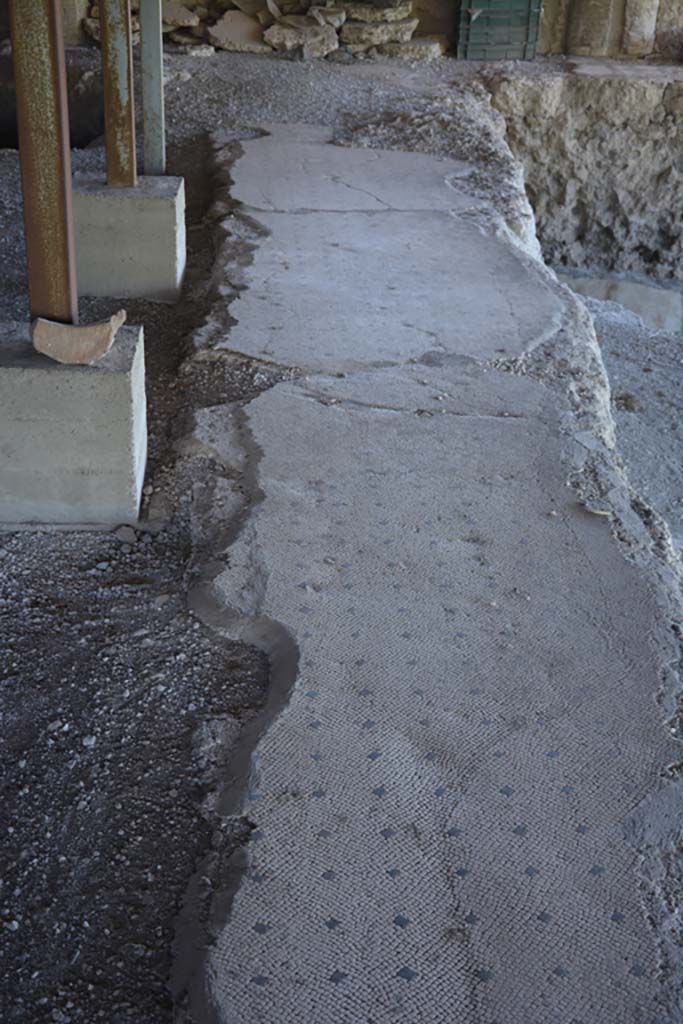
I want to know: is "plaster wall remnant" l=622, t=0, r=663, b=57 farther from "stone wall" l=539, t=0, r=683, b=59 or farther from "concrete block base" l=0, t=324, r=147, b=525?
"concrete block base" l=0, t=324, r=147, b=525

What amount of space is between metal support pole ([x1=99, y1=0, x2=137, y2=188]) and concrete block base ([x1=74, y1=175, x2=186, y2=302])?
168mm

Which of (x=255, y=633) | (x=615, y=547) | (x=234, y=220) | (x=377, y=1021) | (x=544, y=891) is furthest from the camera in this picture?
(x=234, y=220)

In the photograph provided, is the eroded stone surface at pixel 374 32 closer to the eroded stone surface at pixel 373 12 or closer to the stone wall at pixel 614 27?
the eroded stone surface at pixel 373 12

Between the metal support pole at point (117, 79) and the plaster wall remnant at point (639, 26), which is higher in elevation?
the metal support pole at point (117, 79)

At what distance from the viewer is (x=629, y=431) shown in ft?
19.8

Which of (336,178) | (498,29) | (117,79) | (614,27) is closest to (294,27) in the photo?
(498,29)

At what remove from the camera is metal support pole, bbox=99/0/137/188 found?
4.64 meters

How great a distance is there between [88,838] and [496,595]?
1236 millimetres

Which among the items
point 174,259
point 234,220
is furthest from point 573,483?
point 234,220

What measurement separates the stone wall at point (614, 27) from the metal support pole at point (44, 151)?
7520 mm

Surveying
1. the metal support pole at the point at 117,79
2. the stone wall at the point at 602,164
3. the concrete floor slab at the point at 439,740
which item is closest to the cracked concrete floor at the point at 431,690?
the concrete floor slab at the point at 439,740

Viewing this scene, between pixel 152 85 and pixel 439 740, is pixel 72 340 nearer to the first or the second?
pixel 439 740

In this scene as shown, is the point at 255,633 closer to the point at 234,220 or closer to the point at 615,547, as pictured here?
the point at 615,547

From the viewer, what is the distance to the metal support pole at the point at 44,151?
2916 millimetres
